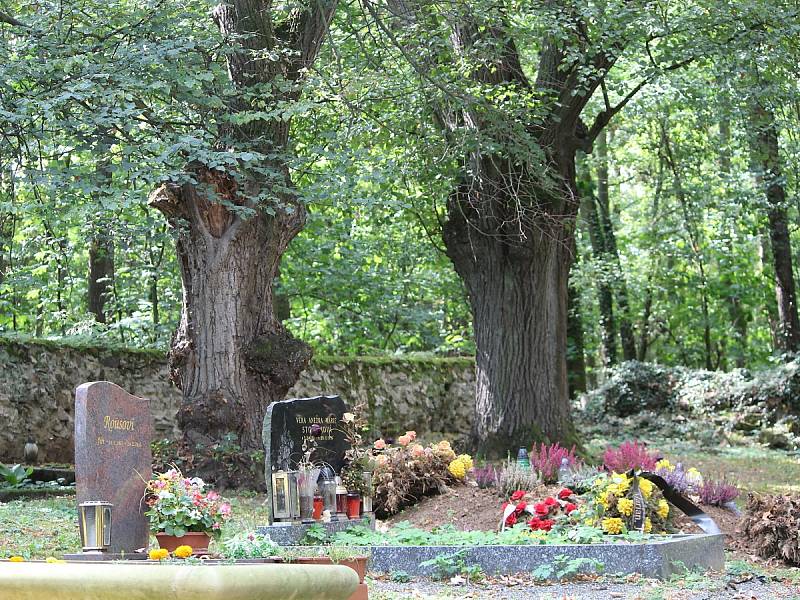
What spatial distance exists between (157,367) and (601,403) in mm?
11226

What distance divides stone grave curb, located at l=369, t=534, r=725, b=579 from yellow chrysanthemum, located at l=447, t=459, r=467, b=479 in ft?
10.5

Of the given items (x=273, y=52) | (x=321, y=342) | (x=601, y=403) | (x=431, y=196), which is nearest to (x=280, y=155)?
(x=273, y=52)

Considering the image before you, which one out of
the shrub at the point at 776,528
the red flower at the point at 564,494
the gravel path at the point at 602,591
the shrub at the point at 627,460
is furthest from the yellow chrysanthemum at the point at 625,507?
the shrub at the point at 627,460

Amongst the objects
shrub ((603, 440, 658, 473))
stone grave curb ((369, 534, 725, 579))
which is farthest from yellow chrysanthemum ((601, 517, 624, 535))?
shrub ((603, 440, 658, 473))

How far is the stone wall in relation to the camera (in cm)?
1366

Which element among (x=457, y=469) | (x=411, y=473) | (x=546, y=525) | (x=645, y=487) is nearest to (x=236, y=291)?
(x=411, y=473)

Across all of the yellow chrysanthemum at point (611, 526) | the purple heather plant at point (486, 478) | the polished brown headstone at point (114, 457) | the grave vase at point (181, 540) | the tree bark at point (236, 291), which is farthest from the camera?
the tree bark at point (236, 291)

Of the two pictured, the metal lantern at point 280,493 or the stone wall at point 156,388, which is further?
the stone wall at point 156,388

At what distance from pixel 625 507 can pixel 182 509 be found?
3760mm

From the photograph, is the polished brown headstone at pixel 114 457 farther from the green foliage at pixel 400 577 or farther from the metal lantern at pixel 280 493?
the green foliage at pixel 400 577

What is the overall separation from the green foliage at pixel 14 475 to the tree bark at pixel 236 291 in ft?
6.38

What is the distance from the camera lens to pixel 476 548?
7.80m

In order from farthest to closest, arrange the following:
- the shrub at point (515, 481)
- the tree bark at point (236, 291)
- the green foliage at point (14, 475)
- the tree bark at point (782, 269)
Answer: the tree bark at point (782, 269), the tree bark at point (236, 291), the green foliage at point (14, 475), the shrub at point (515, 481)

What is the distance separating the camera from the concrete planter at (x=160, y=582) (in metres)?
3.38
